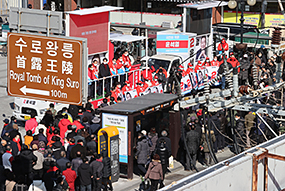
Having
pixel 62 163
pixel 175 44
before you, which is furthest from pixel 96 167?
pixel 175 44

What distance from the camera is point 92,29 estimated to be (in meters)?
22.2

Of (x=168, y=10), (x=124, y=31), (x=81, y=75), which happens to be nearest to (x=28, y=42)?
(x=81, y=75)

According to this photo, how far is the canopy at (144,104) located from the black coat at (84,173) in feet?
7.94

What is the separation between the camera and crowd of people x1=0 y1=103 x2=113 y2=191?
1214 centimetres

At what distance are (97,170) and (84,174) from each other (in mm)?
329

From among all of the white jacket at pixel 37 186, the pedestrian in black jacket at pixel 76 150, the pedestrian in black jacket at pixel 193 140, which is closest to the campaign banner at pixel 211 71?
the pedestrian in black jacket at pixel 193 140

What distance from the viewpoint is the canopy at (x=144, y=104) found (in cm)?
1478

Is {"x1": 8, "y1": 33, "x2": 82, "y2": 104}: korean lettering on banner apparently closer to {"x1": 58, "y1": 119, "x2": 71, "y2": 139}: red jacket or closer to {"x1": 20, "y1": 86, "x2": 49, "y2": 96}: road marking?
{"x1": 20, "y1": 86, "x2": 49, "y2": 96}: road marking

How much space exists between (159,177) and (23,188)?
3.32 metres

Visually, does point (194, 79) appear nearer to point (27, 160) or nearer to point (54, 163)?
point (54, 163)

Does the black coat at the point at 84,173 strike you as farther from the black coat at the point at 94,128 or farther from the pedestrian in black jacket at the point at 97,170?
the black coat at the point at 94,128

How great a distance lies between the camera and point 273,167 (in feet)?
30.3

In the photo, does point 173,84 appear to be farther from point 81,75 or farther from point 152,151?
point 81,75

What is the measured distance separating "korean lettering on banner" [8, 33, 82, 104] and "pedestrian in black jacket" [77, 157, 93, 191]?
6.50 feet
